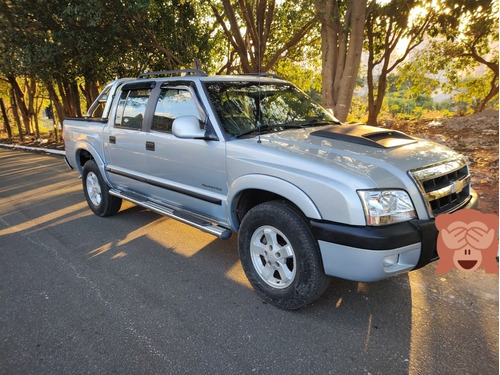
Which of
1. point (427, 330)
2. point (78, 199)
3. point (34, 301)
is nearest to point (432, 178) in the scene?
point (427, 330)

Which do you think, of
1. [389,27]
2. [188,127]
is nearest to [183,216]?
[188,127]

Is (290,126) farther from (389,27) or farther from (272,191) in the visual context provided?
(389,27)

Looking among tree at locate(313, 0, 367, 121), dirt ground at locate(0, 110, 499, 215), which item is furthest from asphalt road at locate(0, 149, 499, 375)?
tree at locate(313, 0, 367, 121)

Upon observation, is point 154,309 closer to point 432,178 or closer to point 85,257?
point 85,257

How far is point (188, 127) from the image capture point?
3.12 metres

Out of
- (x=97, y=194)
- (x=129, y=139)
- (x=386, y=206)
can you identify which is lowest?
(x=97, y=194)

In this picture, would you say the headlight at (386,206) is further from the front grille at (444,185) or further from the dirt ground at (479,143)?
the dirt ground at (479,143)

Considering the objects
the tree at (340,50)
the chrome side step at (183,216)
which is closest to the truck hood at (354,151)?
the chrome side step at (183,216)

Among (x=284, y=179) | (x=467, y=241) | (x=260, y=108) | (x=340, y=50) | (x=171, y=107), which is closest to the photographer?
(x=467, y=241)

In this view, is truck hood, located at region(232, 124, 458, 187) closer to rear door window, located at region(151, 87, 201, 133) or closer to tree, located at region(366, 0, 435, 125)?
rear door window, located at region(151, 87, 201, 133)

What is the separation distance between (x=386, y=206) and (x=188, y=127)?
178 cm

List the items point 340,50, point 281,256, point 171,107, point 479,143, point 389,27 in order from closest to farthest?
point 281,256 → point 171,107 → point 340,50 → point 479,143 → point 389,27

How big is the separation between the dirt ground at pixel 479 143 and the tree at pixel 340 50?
8.65 feet

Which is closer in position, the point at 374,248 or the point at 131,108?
the point at 374,248
